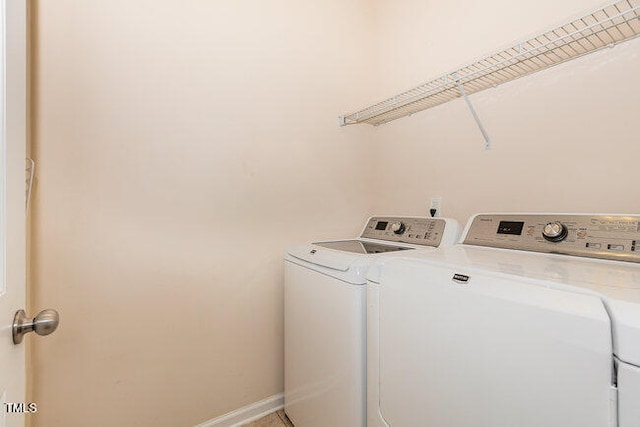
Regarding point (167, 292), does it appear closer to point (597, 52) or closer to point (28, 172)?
point (28, 172)

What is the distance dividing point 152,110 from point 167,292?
0.83 m

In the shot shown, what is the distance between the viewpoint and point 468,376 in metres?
0.74

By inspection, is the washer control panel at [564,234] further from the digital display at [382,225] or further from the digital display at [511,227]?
the digital display at [382,225]

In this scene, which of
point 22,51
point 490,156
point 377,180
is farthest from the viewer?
point 377,180

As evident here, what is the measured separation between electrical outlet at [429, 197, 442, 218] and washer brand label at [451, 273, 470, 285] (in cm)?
96

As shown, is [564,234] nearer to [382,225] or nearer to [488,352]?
[488,352]

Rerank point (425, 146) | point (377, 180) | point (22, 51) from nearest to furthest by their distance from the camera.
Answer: point (22, 51) < point (425, 146) < point (377, 180)

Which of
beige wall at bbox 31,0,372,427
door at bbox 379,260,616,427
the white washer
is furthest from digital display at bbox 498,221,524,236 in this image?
beige wall at bbox 31,0,372,427

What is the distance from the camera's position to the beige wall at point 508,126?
1.12m

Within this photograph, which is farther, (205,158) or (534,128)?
(205,158)

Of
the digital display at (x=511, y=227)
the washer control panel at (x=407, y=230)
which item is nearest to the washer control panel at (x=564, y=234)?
the digital display at (x=511, y=227)

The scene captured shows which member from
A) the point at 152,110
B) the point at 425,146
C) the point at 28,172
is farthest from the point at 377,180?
the point at 28,172

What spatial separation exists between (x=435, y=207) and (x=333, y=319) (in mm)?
918

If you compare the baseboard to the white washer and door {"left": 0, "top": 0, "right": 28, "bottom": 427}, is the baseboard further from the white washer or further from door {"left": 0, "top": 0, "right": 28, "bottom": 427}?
door {"left": 0, "top": 0, "right": 28, "bottom": 427}
